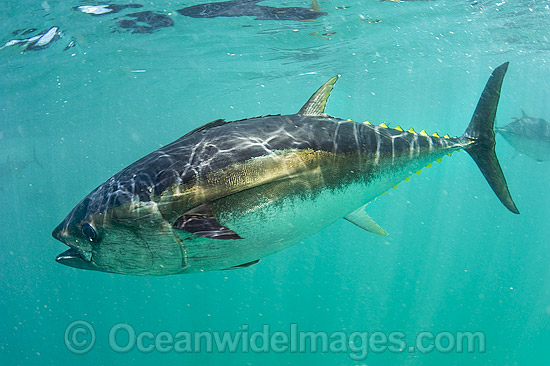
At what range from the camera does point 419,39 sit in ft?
51.2

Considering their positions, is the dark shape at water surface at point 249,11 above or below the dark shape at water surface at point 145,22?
above

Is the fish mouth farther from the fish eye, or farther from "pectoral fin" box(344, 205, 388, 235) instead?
"pectoral fin" box(344, 205, 388, 235)

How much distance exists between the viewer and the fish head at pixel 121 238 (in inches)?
70.3

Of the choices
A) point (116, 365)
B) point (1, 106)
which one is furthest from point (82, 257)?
point (1, 106)

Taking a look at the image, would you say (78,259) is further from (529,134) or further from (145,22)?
(529,134)

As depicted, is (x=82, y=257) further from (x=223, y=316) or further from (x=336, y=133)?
(x=223, y=316)

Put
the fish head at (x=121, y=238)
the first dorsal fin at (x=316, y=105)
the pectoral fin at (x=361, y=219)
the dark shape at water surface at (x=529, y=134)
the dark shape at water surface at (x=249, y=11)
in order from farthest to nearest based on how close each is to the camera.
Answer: the dark shape at water surface at (x=529, y=134), the dark shape at water surface at (x=249, y=11), the pectoral fin at (x=361, y=219), the first dorsal fin at (x=316, y=105), the fish head at (x=121, y=238)

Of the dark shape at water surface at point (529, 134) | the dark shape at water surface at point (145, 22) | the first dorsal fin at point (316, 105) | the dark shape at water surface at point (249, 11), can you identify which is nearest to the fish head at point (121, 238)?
the first dorsal fin at point (316, 105)

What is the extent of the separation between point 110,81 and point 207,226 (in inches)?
779

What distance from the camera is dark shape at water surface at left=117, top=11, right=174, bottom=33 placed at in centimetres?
1105

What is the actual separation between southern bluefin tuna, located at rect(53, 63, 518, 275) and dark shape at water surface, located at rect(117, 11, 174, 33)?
10.6 meters

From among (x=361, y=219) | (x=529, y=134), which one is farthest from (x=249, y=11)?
(x=361, y=219)

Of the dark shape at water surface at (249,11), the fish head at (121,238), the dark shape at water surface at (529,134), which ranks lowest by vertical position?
the dark shape at water surface at (529,134)

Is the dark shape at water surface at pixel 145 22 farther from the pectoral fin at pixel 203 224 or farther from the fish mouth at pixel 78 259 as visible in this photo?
the pectoral fin at pixel 203 224
